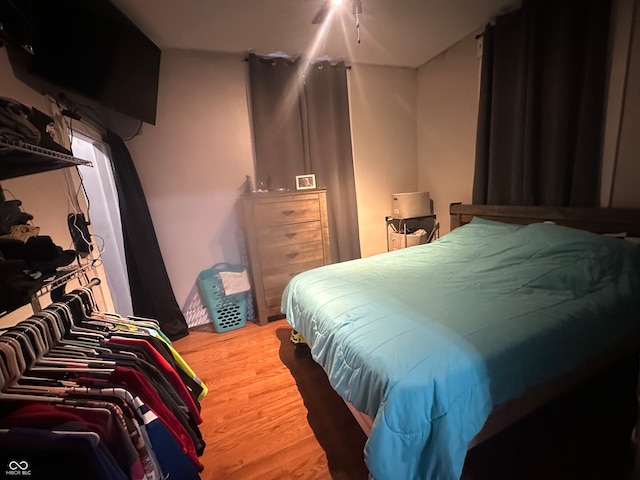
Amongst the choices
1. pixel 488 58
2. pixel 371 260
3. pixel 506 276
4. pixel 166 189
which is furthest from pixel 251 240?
pixel 488 58

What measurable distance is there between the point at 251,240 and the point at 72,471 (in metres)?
2.07

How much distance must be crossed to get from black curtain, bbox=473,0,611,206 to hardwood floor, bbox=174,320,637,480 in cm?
130

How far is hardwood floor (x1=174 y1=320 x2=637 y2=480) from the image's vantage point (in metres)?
1.23

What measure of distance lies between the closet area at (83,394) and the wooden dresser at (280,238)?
1.51 metres

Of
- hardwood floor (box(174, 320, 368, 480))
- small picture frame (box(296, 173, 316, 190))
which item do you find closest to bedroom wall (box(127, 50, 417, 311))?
small picture frame (box(296, 173, 316, 190))

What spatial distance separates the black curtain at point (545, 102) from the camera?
6.03ft

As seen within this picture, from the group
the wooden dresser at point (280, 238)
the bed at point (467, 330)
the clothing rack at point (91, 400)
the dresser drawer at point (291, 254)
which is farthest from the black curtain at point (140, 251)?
the clothing rack at point (91, 400)

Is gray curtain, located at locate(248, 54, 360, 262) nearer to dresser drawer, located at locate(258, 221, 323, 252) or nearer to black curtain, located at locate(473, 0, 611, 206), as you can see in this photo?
dresser drawer, located at locate(258, 221, 323, 252)

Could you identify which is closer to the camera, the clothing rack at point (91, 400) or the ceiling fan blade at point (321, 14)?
the clothing rack at point (91, 400)

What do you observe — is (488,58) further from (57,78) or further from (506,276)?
(57,78)

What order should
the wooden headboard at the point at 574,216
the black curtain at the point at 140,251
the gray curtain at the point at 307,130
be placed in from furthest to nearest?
the gray curtain at the point at 307,130
the black curtain at the point at 140,251
the wooden headboard at the point at 574,216

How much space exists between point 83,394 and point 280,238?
2001 millimetres

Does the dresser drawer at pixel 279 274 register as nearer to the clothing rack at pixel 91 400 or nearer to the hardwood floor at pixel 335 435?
the hardwood floor at pixel 335 435

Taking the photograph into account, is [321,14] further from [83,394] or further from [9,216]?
[83,394]
